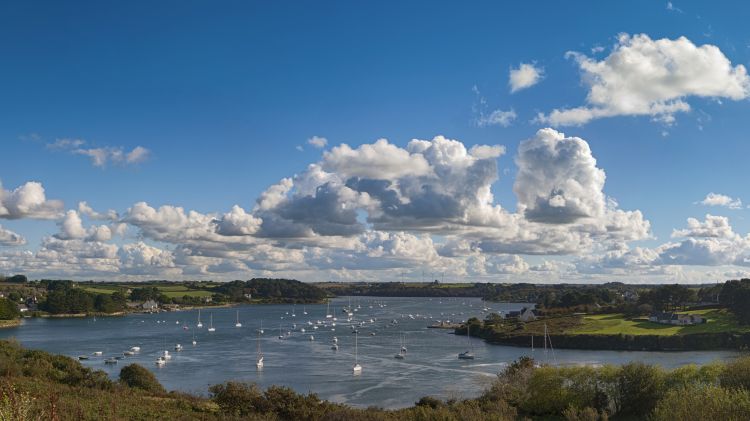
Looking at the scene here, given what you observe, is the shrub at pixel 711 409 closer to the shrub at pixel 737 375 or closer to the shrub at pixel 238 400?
the shrub at pixel 737 375

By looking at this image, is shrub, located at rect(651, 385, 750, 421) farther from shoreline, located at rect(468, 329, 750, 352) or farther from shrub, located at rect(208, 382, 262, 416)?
shoreline, located at rect(468, 329, 750, 352)

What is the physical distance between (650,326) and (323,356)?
61434 mm

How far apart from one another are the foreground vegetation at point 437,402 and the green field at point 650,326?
6388 centimetres

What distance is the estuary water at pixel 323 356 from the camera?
233 ft

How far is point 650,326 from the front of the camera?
118m

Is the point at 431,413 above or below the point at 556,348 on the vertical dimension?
above

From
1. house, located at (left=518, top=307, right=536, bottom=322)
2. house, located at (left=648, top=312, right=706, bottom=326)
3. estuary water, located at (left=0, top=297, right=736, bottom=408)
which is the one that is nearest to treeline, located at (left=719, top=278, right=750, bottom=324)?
house, located at (left=648, top=312, right=706, bottom=326)

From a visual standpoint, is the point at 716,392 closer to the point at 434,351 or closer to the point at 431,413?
the point at 431,413

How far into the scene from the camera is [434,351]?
107188mm

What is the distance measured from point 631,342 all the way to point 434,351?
3305 cm

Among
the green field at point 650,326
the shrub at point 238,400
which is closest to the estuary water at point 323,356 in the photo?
the green field at point 650,326

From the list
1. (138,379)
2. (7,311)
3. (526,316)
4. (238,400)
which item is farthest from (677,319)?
(7,311)

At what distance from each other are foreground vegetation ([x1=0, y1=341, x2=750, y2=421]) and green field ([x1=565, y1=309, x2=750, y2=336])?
63877 mm

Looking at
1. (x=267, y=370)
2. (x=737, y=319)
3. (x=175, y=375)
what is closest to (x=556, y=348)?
(x=737, y=319)
